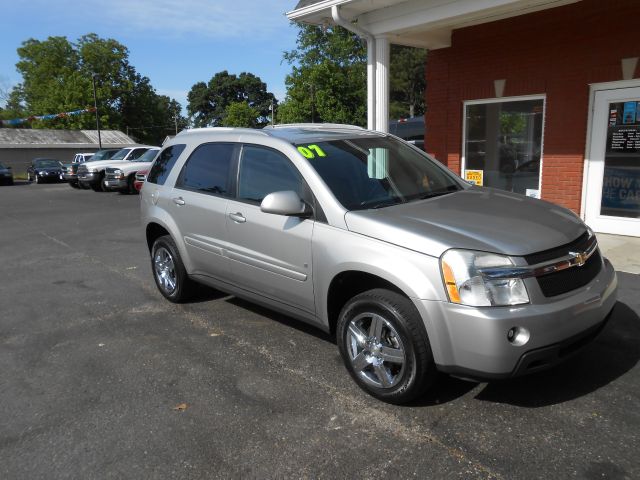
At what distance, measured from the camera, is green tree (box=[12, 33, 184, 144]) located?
211 ft

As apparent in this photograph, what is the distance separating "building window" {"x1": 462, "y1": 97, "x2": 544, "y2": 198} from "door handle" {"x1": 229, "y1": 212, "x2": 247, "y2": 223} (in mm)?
6065

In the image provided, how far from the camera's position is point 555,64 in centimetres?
792

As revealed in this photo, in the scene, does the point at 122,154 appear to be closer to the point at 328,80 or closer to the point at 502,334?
the point at 328,80

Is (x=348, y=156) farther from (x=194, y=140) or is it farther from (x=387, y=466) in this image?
(x=387, y=466)

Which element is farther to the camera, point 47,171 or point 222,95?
point 222,95

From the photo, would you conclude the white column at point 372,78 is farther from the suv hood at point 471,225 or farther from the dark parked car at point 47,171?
the dark parked car at point 47,171

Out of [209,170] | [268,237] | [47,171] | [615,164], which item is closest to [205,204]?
[209,170]

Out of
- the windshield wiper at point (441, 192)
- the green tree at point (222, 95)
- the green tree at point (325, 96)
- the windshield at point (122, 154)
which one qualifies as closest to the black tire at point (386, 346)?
the windshield wiper at point (441, 192)

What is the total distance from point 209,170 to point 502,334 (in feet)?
9.93

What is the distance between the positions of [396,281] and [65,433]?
218 centimetres

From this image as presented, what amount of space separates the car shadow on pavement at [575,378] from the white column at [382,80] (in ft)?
17.5

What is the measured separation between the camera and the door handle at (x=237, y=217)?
418 centimetres

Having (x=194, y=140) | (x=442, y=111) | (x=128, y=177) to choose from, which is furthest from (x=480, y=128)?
(x=128, y=177)

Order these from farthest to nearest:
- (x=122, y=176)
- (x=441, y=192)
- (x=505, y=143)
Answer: (x=122, y=176)
(x=505, y=143)
(x=441, y=192)
